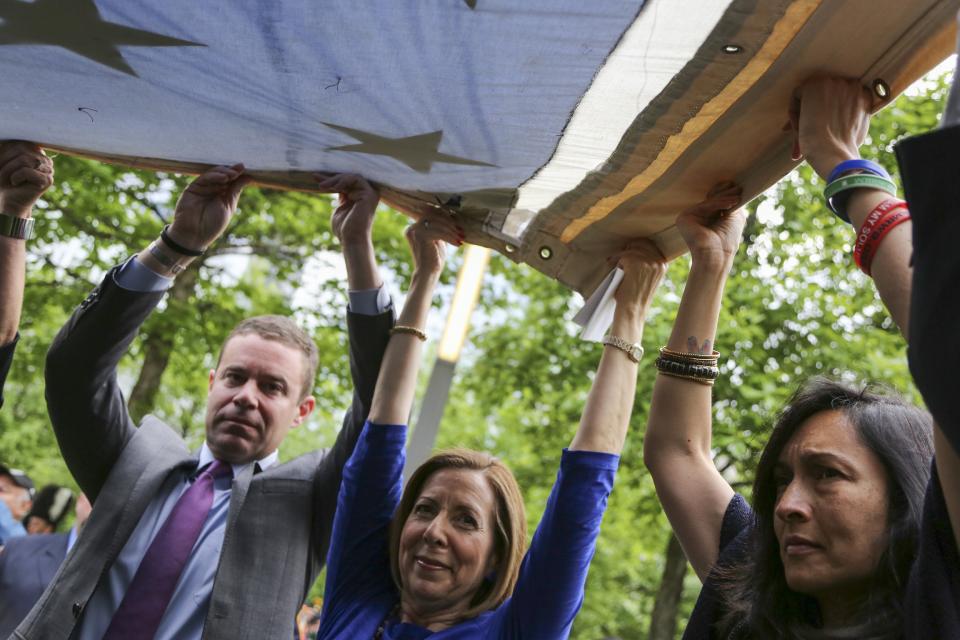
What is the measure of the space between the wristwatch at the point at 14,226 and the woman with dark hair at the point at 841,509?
1.99m

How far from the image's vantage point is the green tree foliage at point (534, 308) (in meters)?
8.98

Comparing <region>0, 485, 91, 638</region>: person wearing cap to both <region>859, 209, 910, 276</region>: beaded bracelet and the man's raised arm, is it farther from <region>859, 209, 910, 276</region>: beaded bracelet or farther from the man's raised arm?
<region>859, 209, 910, 276</region>: beaded bracelet

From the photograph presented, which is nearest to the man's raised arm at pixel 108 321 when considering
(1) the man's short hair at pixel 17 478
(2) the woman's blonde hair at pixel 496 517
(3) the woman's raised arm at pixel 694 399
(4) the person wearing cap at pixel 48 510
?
(2) the woman's blonde hair at pixel 496 517

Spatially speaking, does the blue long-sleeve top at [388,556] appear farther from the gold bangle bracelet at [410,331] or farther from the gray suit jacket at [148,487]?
the gold bangle bracelet at [410,331]

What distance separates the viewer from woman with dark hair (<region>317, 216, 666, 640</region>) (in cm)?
249

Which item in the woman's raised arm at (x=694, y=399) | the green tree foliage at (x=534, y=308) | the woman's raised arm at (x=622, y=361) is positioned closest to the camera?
the woman's raised arm at (x=694, y=399)

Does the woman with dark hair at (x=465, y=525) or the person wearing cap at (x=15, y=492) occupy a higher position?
the person wearing cap at (x=15, y=492)

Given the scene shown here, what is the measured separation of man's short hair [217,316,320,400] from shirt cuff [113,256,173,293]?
1.15ft

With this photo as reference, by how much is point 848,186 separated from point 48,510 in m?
6.38

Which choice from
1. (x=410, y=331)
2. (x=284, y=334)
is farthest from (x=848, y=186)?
(x=284, y=334)

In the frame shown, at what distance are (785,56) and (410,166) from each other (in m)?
1.21

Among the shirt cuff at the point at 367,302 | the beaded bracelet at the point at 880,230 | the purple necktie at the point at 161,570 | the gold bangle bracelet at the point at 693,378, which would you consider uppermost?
the shirt cuff at the point at 367,302

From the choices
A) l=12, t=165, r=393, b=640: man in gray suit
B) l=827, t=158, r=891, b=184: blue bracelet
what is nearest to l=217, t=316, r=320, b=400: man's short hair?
l=12, t=165, r=393, b=640: man in gray suit

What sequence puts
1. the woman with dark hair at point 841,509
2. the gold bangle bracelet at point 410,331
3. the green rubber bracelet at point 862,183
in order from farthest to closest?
the gold bangle bracelet at point 410,331
the green rubber bracelet at point 862,183
the woman with dark hair at point 841,509
